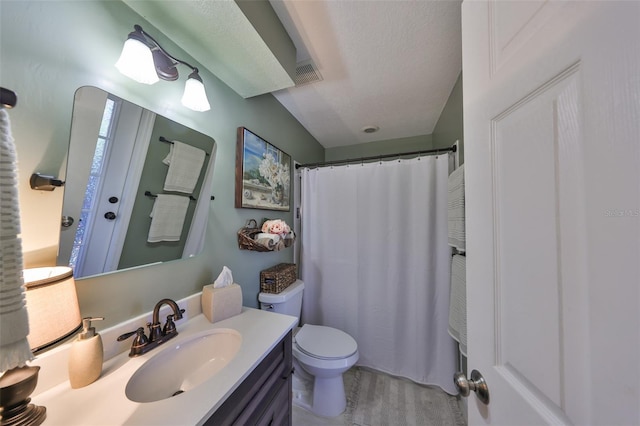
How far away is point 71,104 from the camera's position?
0.69 metres

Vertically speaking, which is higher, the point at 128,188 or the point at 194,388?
the point at 128,188

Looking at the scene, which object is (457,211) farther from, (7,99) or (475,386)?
(7,99)

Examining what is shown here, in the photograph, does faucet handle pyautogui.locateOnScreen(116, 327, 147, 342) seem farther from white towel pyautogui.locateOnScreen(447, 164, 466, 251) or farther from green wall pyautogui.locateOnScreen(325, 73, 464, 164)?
green wall pyautogui.locateOnScreen(325, 73, 464, 164)

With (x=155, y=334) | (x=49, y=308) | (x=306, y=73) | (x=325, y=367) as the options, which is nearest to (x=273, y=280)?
(x=325, y=367)

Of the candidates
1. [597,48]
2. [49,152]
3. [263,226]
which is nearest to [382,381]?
[263,226]

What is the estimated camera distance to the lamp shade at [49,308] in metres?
0.51

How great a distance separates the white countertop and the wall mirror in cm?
34

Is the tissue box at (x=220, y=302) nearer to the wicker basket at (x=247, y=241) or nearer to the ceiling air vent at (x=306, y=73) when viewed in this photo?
the wicker basket at (x=247, y=241)

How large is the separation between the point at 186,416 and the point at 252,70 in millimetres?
1452

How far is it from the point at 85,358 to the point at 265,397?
2.02ft

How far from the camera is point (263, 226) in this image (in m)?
1.52

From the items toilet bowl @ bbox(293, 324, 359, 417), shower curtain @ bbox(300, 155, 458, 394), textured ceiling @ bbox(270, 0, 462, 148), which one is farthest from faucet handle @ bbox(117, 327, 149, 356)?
textured ceiling @ bbox(270, 0, 462, 148)

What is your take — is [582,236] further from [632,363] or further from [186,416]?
[186,416]

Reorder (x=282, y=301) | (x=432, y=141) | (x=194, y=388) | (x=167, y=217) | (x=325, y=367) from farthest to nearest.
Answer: (x=432, y=141) → (x=282, y=301) → (x=325, y=367) → (x=167, y=217) → (x=194, y=388)
